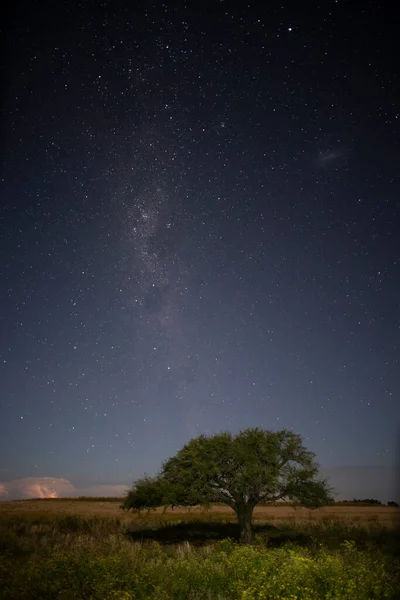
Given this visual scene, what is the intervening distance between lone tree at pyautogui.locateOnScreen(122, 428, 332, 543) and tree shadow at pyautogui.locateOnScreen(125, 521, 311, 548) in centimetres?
212

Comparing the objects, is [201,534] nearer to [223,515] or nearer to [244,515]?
[244,515]

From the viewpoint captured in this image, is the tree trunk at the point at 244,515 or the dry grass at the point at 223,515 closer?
the tree trunk at the point at 244,515

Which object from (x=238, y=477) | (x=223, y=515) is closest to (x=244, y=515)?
(x=238, y=477)

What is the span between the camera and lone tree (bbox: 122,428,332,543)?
85.3 ft

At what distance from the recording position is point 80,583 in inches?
451

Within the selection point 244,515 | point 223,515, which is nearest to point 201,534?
point 244,515

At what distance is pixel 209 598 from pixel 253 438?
18841 millimetres

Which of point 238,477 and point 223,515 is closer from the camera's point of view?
point 238,477

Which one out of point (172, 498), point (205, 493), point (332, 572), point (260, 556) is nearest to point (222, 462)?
point (205, 493)

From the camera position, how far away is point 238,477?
26.0 m

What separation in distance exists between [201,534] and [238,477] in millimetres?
7607

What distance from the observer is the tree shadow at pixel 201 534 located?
88.4ft

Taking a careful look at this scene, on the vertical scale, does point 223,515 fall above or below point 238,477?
below

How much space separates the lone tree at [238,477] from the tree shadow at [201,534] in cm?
212
